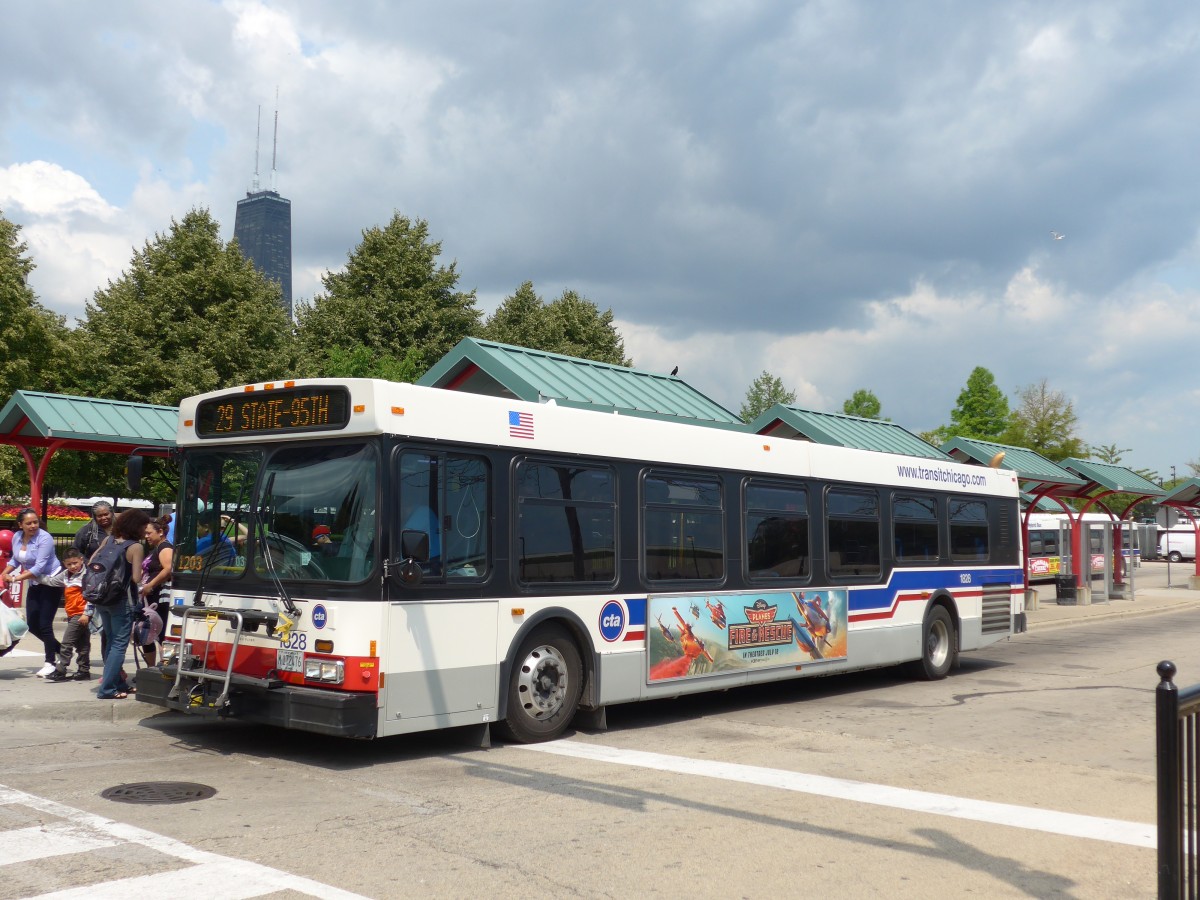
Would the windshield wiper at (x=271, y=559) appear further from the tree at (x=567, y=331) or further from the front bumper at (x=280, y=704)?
the tree at (x=567, y=331)

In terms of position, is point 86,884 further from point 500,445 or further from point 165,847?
point 500,445

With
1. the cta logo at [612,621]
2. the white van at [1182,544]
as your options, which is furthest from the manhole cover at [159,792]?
the white van at [1182,544]

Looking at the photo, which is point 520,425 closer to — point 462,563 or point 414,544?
point 462,563

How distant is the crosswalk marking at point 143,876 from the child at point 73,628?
19.6ft

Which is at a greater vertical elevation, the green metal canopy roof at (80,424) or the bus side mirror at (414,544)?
the green metal canopy roof at (80,424)

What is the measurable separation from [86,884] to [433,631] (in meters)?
3.49

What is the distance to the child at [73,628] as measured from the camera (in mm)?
12109

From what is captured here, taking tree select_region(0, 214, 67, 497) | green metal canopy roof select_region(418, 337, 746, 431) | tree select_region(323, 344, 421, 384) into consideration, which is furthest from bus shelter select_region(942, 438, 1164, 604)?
tree select_region(0, 214, 67, 497)

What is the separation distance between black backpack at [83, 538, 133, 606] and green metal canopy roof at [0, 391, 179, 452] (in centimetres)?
932

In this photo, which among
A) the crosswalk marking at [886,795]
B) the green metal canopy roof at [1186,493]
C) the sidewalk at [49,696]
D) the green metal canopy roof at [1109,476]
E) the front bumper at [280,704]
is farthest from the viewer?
the green metal canopy roof at [1186,493]

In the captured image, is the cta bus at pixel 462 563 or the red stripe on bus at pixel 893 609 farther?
the red stripe on bus at pixel 893 609

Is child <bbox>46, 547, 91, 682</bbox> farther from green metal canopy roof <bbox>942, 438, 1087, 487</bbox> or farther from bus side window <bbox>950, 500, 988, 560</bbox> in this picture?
green metal canopy roof <bbox>942, 438, 1087, 487</bbox>

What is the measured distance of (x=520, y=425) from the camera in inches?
364

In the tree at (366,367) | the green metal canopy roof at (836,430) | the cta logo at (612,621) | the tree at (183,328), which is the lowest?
the cta logo at (612,621)
